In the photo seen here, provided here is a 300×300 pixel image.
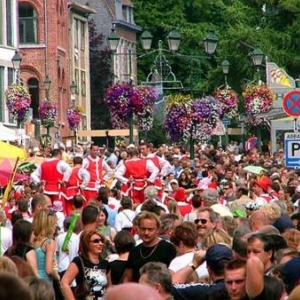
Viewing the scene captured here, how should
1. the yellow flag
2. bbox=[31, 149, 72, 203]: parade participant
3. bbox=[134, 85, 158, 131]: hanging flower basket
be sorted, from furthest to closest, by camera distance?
bbox=[134, 85, 158, 131]: hanging flower basket → bbox=[31, 149, 72, 203]: parade participant → the yellow flag

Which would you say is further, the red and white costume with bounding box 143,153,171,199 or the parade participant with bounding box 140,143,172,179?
the parade participant with bounding box 140,143,172,179

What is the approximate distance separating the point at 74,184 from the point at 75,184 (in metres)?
0.03

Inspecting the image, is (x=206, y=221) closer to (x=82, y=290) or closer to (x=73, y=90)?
(x=82, y=290)

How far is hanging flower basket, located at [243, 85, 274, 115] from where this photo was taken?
163ft

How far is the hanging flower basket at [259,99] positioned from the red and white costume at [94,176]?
23.6m

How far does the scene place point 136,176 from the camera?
25.9m

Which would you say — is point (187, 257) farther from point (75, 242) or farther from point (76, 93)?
point (76, 93)

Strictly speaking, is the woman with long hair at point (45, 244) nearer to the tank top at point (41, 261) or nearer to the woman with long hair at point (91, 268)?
the tank top at point (41, 261)

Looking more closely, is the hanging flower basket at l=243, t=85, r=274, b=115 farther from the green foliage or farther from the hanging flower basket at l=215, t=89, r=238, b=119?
the green foliage

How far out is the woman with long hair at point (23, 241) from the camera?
14109mm

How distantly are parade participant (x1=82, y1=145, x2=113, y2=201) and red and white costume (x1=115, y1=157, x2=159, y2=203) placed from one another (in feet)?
0.87

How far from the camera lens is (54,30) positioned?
268 feet

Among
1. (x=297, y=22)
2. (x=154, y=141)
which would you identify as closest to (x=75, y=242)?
(x=154, y=141)

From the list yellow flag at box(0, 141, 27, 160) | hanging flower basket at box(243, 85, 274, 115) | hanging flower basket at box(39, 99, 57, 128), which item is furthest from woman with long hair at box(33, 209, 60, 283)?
hanging flower basket at box(39, 99, 57, 128)
